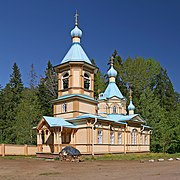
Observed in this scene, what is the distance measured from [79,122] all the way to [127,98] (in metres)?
21.7

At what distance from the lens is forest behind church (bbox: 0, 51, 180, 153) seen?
122 ft

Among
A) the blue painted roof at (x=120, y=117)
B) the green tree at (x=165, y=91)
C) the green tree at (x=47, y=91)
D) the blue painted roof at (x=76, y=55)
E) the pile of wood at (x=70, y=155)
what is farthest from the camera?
the green tree at (x=165, y=91)

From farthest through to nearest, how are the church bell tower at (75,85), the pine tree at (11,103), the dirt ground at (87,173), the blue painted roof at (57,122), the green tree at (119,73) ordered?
the green tree at (119,73) → the pine tree at (11,103) → the church bell tower at (75,85) → the blue painted roof at (57,122) → the dirt ground at (87,173)

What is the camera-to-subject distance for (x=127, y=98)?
45.3m

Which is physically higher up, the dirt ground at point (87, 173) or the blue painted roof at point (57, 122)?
the blue painted roof at point (57, 122)

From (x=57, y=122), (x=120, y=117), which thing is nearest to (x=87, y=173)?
(x=57, y=122)

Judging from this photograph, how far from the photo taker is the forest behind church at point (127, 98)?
37.2 metres

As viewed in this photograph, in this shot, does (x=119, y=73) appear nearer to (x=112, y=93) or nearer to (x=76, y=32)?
(x=112, y=93)

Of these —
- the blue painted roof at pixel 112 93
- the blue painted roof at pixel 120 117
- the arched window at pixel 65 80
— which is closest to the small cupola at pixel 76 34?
the arched window at pixel 65 80

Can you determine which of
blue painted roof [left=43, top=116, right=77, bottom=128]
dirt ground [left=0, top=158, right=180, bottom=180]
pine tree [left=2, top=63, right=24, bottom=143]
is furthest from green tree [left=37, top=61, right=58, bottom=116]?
dirt ground [left=0, top=158, right=180, bottom=180]

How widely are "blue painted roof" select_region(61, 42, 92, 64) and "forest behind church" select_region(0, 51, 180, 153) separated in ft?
29.1

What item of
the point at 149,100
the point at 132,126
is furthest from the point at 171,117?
the point at 132,126

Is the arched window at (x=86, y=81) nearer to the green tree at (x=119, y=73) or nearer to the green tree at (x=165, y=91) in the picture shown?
the green tree at (x=119, y=73)

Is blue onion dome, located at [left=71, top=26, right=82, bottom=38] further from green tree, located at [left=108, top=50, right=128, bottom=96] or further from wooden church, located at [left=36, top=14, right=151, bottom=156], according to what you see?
green tree, located at [left=108, top=50, right=128, bottom=96]
